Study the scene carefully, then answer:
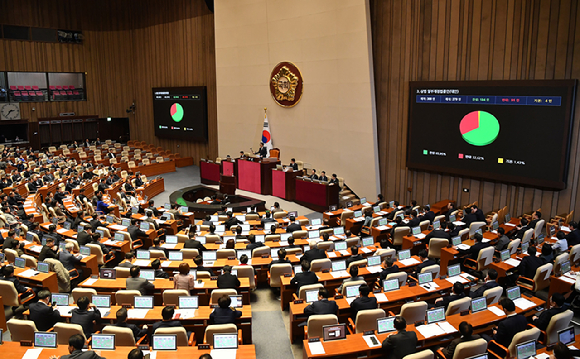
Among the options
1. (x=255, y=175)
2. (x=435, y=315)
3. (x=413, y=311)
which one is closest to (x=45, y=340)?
(x=413, y=311)

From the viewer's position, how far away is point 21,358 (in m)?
5.54

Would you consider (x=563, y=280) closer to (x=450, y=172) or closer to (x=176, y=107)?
(x=450, y=172)

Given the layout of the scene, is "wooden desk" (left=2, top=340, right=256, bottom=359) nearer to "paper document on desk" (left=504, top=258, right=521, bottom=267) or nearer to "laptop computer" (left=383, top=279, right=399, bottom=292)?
"laptop computer" (left=383, top=279, right=399, bottom=292)

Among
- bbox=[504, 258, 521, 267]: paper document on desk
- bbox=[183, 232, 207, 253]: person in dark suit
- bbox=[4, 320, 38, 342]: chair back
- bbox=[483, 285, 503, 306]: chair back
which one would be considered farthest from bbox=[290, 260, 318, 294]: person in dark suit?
bbox=[504, 258, 521, 267]: paper document on desk

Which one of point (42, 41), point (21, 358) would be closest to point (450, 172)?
point (21, 358)

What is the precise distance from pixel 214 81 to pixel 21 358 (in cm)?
1965

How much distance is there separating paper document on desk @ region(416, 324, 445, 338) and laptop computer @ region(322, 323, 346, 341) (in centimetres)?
114

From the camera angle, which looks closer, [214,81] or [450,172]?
[450,172]

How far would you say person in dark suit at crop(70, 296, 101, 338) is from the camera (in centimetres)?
636

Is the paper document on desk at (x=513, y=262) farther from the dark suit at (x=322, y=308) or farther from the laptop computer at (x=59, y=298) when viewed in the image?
the laptop computer at (x=59, y=298)

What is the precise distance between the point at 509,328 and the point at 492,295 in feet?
3.52

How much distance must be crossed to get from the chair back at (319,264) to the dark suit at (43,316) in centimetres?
436

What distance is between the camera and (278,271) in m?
8.43

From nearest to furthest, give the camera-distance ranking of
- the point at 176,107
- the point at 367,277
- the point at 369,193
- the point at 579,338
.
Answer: the point at 579,338, the point at 367,277, the point at 369,193, the point at 176,107
